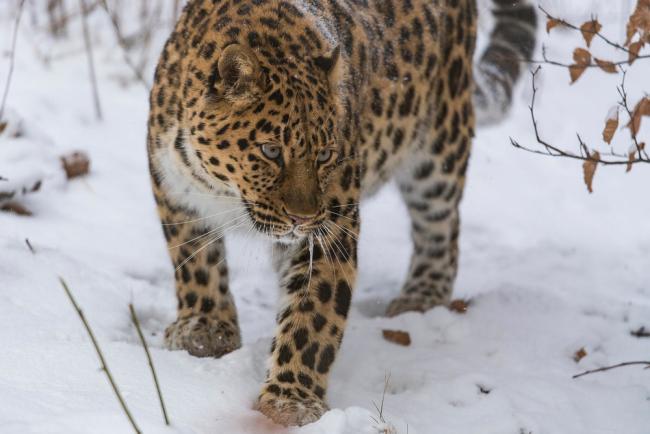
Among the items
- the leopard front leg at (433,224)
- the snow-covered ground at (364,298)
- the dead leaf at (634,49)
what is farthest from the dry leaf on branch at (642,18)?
the leopard front leg at (433,224)

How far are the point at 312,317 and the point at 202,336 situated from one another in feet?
2.35

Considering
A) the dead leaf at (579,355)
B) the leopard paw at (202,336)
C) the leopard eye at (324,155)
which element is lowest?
the dead leaf at (579,355)

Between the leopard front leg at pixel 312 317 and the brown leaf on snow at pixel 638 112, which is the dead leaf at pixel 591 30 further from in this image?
the leopard front leg at pixel 312 317

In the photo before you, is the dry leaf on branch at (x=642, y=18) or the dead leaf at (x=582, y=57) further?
the dead leaf at (x=582, y=57)

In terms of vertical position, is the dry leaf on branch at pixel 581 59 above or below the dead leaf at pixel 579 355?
above

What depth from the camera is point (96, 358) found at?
4070mm

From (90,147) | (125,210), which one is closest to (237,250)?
(125,210)

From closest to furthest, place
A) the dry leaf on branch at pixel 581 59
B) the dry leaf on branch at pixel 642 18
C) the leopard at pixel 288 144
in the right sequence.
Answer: the dry leaf on branch at pixel 642 18, the leopard at pixel 288 144, the dry leaf on branch at pixel 581 59

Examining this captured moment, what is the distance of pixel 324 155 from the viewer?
4.16 m

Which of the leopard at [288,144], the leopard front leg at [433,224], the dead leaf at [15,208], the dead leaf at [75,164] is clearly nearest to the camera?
the leopard at [288,144]

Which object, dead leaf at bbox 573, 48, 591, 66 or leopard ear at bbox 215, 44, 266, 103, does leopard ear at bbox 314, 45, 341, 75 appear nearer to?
leopard ear at bbox 215, 44, 266, 103

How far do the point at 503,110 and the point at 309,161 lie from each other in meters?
3.23

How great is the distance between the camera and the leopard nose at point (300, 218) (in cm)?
408

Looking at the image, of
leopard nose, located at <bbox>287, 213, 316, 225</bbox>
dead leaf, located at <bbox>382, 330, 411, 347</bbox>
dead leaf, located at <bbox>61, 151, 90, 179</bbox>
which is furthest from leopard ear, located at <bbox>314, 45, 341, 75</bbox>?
dead leaf, located at <bbox>61, 151, 90, 179</bbox>
